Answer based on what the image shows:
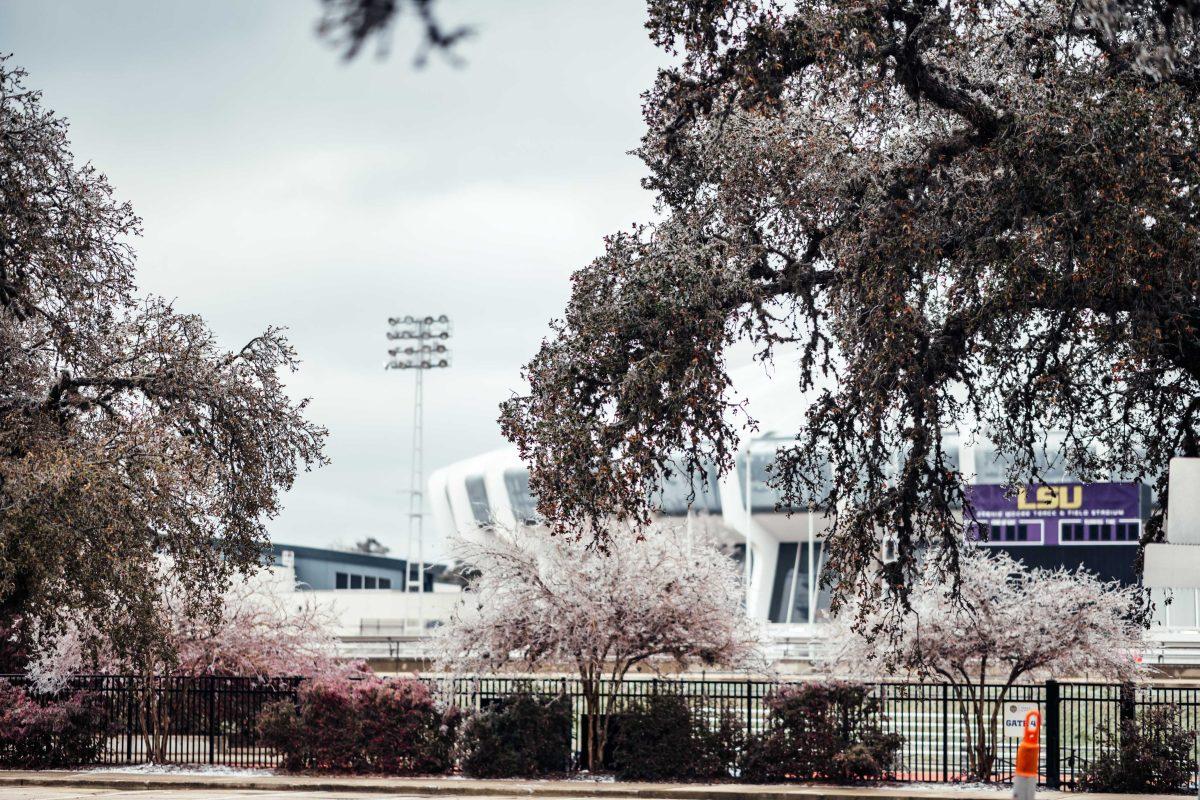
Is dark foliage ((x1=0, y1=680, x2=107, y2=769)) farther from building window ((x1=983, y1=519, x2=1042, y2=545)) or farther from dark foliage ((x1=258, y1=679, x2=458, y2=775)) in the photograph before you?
building window ((x1=983, y1=519, x2=1042, y2=545))

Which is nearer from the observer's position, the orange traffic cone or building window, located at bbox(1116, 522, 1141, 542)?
the orange traffic cone

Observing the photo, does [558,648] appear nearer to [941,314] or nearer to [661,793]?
[661,793]

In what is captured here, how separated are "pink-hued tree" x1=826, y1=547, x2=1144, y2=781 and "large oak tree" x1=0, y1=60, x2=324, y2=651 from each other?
29.5ft

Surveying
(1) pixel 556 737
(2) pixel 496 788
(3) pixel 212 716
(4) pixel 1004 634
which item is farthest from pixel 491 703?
(4) pixel 1004 634

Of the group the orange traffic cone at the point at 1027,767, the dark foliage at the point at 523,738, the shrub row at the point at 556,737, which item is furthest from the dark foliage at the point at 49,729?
the orange traffic cone at the point at 1027,767

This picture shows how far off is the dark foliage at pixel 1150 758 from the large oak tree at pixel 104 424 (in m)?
11.7

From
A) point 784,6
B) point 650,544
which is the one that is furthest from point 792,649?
point 784,6

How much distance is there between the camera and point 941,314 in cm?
1709

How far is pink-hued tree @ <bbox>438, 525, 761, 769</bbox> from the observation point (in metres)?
22.3

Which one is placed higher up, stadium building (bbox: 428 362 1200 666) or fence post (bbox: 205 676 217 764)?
stadium building (bbox: 428 362 1200 666)

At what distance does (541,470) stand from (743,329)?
2563 mm

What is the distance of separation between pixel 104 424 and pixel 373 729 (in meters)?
7.18

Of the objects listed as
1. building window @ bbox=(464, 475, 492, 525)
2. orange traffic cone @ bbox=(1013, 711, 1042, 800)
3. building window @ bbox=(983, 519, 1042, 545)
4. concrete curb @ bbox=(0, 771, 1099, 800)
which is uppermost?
building window @ bbox=(464, 475, 492, 525)

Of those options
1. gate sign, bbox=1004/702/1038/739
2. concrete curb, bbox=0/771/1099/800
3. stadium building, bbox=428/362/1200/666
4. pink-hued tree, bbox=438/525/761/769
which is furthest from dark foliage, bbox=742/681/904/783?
stadium building, bbox=428/362/1200/666
